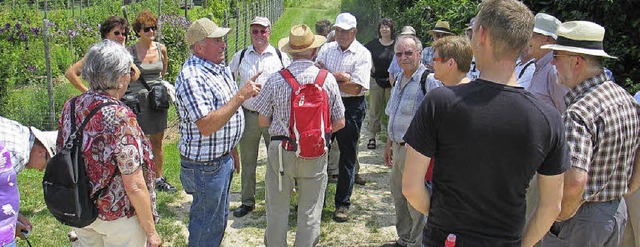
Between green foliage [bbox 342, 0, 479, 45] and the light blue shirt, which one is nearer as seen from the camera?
the light blue shirt

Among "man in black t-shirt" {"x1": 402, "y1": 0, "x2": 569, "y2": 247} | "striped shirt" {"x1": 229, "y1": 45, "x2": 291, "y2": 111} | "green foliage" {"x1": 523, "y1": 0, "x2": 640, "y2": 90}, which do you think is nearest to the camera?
"man in black t-shirt" {"x1": 402, "y1": 0, "x2": 569, "y2": 247}

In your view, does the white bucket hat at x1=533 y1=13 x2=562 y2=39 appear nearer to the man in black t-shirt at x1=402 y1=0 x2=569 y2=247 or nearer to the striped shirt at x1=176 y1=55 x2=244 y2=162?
the man in black t-shirt at x1=402 y1=0 x2=569 y2=247

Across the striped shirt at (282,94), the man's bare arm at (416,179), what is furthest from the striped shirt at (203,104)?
the man's bare arm at (416,179)

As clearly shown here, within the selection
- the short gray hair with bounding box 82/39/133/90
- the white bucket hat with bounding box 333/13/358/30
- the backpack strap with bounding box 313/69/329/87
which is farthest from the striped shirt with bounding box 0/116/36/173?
the white bucket hat with bounding box 333/13/358/30

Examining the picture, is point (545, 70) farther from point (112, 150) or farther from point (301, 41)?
point (112, 150)

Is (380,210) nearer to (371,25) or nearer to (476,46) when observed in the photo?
(476,46)

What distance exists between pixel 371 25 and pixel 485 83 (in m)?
15.0

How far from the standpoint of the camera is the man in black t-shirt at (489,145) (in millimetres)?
2068

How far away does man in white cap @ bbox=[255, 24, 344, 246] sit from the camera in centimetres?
408

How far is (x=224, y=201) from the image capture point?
3.88 meters

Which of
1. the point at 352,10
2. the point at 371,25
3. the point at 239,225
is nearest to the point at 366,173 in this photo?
the point at 239,225

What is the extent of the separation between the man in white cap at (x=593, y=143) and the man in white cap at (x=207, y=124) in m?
1.83

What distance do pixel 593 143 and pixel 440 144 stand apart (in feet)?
3.31

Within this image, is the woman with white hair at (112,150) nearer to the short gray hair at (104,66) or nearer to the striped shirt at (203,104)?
the short gray hair at (104,66)
